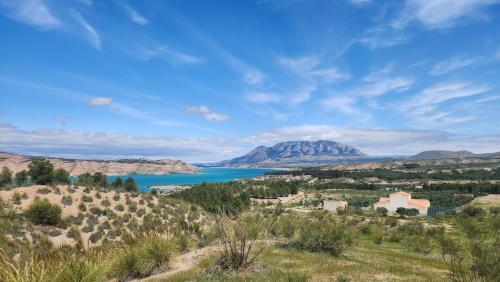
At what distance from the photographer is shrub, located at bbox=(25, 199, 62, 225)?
3050 cm

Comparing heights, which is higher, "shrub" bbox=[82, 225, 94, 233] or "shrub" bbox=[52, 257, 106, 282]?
"shrub" bbox=[52, 257, 106, 282]

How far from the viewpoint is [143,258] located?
12.2 m

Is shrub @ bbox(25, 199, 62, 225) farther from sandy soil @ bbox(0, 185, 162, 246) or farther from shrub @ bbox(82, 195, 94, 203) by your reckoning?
shrub @ bbox(82, 195, 94, 203)

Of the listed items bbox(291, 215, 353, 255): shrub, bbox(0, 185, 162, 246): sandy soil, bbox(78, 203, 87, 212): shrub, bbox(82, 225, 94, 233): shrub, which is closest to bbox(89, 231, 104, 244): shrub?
bbox(0, 185, 162, 246): sandy soil

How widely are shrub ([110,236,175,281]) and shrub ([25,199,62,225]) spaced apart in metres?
21.6

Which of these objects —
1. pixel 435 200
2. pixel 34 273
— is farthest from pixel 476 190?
pixel 34 273

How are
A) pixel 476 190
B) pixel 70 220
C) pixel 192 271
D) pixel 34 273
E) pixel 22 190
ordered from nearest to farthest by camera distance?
pixel 34 273
pixel 192 271
pixel 70 220
pixel 22 190
pixel 476 190

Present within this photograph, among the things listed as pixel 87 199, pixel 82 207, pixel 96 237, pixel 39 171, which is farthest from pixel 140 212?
pixel 39 171

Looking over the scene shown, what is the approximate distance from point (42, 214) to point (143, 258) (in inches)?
904

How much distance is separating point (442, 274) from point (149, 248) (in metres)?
9.85

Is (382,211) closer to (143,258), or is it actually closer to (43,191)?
(43,191)

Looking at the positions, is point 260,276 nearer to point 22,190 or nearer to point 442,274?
point 442,274

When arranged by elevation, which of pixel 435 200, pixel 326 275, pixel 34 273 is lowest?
pixel 435 200

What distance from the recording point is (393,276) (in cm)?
1150
